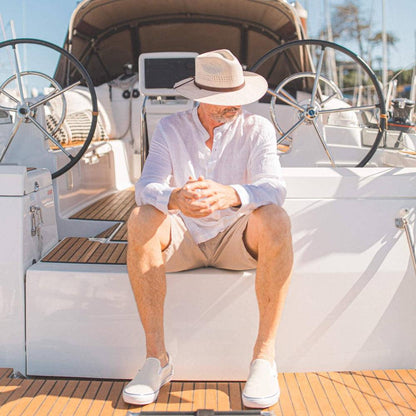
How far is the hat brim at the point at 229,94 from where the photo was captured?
1.63m

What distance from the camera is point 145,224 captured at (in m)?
1.52

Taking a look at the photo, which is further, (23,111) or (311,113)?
(23,111)

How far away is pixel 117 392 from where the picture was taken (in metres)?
1.63

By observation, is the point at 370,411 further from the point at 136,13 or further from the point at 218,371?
the point at 136,13

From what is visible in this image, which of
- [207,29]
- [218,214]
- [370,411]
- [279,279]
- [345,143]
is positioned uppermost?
[207,29]

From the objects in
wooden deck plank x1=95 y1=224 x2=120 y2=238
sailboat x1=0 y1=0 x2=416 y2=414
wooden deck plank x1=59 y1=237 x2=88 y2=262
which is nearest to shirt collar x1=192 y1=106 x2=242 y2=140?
sailboat x1=0 y1=0 x2=416 y2=414

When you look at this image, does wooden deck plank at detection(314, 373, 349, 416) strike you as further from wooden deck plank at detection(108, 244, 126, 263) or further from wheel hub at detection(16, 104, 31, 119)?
wheel hub at detection(16, 104, 31, 119)

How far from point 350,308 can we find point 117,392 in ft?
2.45

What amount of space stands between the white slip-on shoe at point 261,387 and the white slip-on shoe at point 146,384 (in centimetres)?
24

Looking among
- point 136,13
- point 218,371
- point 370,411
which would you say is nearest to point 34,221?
point 218,371

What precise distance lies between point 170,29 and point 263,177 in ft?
8.13

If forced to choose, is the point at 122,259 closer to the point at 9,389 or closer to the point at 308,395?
the point at 9,389

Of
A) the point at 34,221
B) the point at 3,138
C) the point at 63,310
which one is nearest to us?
the point at 63,310

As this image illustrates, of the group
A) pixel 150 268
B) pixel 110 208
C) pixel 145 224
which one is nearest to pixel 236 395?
pixel 150 268
